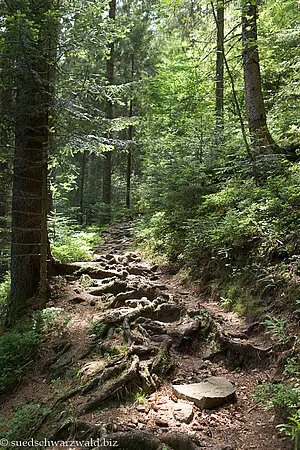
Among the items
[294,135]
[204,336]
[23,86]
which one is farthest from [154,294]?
[294,135]

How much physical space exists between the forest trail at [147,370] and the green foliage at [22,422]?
0.10 m

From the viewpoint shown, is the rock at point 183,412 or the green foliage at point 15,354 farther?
the green foliage at point 15,354

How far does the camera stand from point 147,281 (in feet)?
26.2

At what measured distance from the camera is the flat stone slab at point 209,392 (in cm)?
368

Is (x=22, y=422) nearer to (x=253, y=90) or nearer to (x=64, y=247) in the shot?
(x=64, y=247)

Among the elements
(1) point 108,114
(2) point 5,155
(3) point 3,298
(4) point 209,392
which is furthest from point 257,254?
(1) point 108,114

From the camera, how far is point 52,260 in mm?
8188

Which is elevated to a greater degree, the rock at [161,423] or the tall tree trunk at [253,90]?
the tall tree trunk at [253,90]

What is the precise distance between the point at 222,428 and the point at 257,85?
827 cm

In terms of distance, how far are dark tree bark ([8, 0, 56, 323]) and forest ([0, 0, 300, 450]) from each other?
0.11ft

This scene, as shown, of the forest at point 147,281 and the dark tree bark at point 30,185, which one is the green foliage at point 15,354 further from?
the dark tree bark at point 30,185

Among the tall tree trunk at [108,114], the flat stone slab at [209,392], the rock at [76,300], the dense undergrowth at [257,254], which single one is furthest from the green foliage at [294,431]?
the tall tree trunk at [108,114]

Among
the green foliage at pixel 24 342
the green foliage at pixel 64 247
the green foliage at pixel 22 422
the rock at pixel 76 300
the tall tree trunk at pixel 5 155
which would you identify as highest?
the tall tree trunk at pixel 5 155

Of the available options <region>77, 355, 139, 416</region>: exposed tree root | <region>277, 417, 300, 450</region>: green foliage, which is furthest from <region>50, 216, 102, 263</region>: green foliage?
<region>277, 417, 300, 450</region>: green foliage
